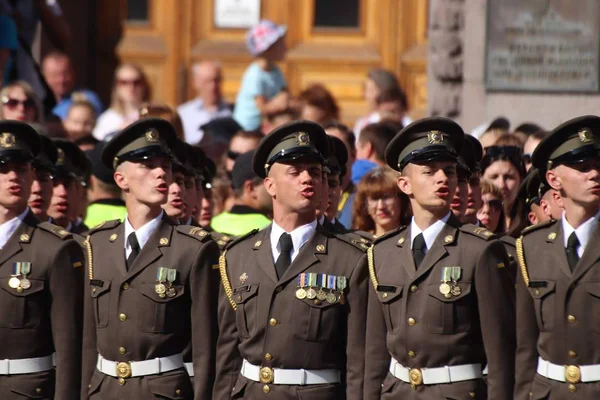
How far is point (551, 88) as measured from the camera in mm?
12531

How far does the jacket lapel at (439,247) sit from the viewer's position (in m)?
7.33

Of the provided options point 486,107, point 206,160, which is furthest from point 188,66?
point 206,160

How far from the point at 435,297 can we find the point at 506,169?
266 cm

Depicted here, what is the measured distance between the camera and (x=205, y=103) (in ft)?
45.8

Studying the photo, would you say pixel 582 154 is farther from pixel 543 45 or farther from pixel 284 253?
pixel 543 45

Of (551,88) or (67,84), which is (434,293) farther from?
(67,84)

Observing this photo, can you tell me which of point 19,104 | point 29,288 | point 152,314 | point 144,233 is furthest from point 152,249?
point 19,104

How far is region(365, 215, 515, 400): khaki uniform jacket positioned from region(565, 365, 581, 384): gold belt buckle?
0.25m

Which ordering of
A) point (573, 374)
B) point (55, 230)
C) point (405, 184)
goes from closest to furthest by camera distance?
1. point (573, 374)
2. point (405, 184)
3. point (55, 230)

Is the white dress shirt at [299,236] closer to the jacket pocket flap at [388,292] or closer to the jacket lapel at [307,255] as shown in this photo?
the jacket lapel at [307,255]

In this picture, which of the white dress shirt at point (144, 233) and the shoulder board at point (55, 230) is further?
the shoulder board at point (55, 230)

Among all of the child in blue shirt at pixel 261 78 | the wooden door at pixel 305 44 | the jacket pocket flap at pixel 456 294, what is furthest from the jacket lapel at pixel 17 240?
the wooden door at pixel 305 44

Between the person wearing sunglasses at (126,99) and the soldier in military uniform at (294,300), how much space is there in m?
5.85

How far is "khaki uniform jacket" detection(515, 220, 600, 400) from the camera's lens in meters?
7.07
